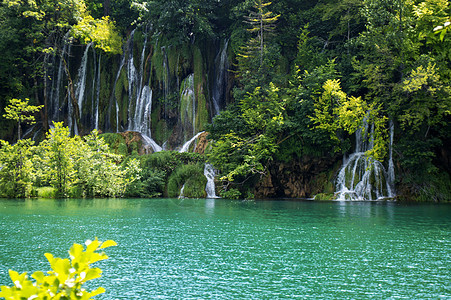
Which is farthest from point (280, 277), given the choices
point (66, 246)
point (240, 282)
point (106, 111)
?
point (106, 111)

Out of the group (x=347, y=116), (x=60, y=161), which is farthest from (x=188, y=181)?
(x=347, y=116)

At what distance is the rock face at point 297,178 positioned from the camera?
21.5 m

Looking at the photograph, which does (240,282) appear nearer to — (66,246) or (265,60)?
(66,246)

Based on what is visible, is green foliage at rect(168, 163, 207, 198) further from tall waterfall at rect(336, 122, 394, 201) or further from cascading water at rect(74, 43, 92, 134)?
cascading water at rect(74, 43, 92, 134)

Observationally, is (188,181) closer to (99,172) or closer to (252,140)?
(252,140)

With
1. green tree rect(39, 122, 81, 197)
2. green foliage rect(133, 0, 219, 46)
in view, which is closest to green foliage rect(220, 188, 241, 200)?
green tree rect(39, 122, 81, 197)

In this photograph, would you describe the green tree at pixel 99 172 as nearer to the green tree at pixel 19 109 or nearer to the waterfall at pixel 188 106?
the green tree at pixel 19 109

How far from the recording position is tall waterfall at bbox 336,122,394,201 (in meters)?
19.6

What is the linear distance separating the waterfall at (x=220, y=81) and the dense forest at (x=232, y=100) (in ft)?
0.29

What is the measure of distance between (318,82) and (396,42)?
4.14 meters

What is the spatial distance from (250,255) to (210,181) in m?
15.6

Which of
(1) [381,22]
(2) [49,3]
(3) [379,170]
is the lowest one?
(3) [379,170]

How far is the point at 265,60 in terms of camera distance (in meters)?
23.2

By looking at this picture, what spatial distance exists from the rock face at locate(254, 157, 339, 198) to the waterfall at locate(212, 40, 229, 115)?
8.64 m
